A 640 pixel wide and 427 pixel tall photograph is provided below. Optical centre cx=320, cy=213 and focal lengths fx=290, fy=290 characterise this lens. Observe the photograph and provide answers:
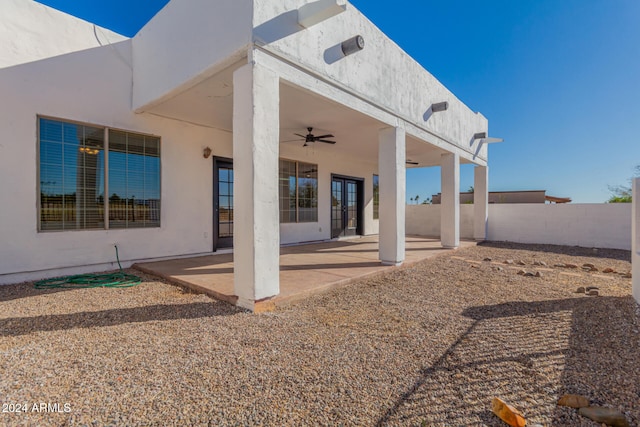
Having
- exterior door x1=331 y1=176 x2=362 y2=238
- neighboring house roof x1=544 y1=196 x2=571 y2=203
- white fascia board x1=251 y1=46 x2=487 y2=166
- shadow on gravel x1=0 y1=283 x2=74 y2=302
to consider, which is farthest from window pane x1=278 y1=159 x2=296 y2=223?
neighboring house roof x1=544 y1=196 x2=571 y2=203

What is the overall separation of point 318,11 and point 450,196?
19.1 ft

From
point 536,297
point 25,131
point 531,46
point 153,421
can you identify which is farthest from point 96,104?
point 531,46

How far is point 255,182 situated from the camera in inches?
119

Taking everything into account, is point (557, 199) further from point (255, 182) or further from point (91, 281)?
point (91, 281)

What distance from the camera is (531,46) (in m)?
9.47

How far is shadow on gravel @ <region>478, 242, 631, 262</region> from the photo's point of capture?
7320 mm

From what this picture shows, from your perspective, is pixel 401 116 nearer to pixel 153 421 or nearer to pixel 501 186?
pixel 153 421

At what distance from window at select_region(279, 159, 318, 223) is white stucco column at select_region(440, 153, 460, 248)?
3.59 meters

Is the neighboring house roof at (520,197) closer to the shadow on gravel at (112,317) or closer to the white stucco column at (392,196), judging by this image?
the white stucco column at (392,196)

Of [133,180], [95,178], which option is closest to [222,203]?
[133,180]

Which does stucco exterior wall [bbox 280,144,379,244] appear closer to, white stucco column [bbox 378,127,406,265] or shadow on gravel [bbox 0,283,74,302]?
white stucco column [bbox 378,127,406,265]

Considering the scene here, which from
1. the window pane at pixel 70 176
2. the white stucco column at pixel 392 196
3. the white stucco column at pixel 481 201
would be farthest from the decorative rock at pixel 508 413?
the white stucco column at pixel 481 201

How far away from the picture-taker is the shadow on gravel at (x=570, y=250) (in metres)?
7.32

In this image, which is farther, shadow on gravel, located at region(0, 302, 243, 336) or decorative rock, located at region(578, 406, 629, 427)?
shadow on gravel, located at region(0, 302, 243, 336)
